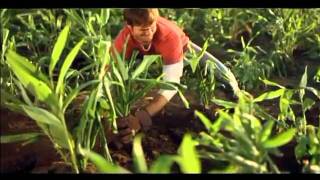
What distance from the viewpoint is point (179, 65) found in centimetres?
142

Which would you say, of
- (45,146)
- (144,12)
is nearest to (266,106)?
(144,12)

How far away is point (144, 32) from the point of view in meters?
1.37

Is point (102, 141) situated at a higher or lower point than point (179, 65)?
lower

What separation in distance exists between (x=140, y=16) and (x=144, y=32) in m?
0.05

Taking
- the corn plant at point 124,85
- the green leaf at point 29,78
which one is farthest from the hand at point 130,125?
the green leaf at point 29,78

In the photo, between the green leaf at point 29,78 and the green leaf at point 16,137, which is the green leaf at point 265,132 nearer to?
the green leaf at point 29,78

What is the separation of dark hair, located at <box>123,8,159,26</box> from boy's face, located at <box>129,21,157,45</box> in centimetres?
1

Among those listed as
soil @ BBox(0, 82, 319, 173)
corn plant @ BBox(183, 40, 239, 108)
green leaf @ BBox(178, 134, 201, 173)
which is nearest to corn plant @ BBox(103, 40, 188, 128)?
soil @ BBox(0, 82, 319, 173)

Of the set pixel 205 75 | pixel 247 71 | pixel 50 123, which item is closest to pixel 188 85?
pixel 205 75

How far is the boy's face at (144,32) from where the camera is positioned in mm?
1359

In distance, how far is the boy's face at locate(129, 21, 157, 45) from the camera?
4.46 feet

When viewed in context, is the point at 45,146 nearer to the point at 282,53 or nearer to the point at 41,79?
the point at 41,79
